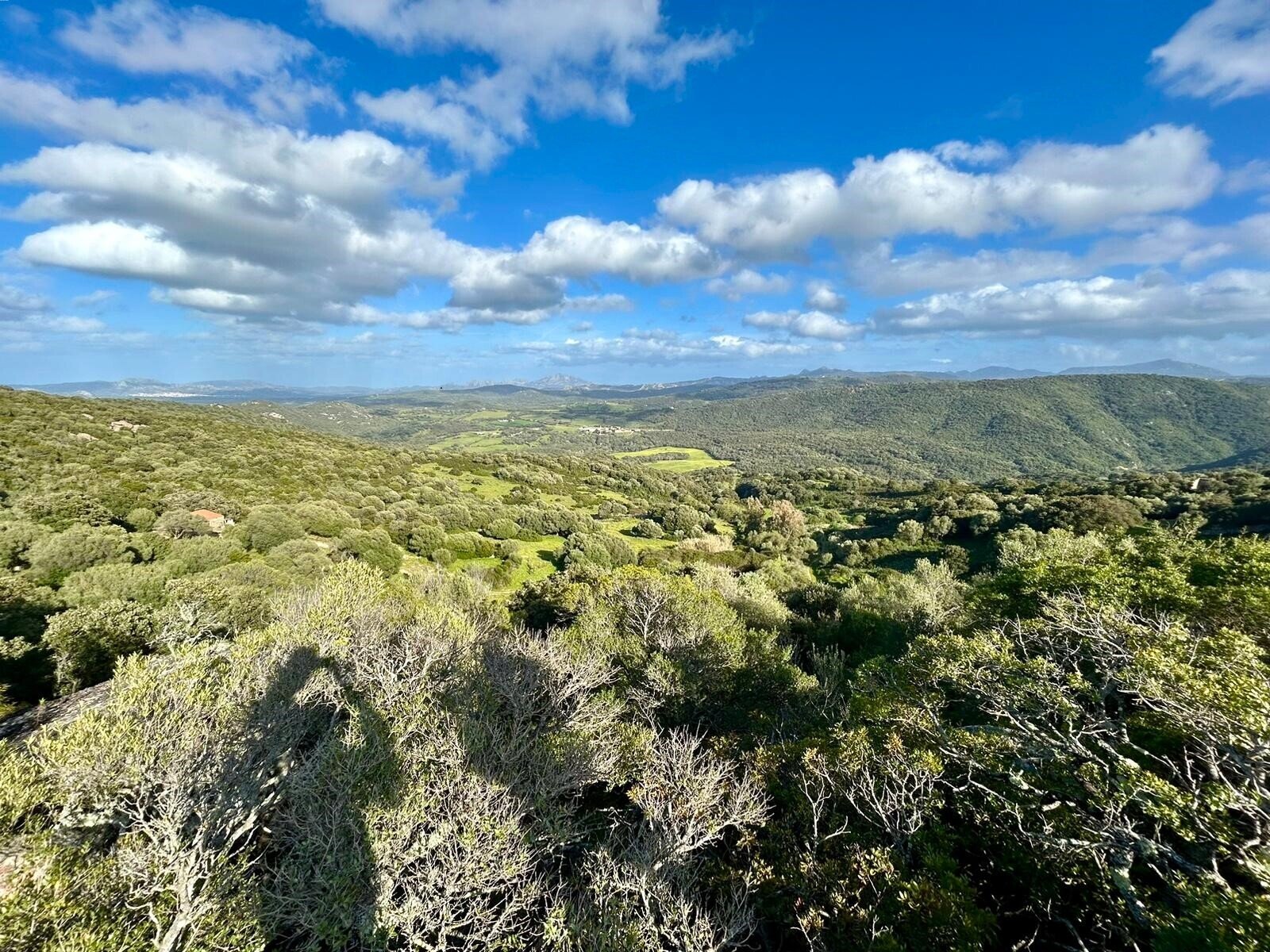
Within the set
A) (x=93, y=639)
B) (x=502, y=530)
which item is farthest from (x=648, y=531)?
(x=93, y=639)

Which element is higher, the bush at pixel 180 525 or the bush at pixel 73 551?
the bush at pixel 73 551

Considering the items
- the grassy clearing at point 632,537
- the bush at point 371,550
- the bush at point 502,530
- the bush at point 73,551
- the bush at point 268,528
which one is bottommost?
the grassy clearing at point 632,537

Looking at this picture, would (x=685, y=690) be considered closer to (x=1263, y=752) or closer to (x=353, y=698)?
(x=353, y=698)

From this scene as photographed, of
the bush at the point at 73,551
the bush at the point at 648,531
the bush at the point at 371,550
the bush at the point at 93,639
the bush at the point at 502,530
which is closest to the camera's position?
the bush at the point at 93,639

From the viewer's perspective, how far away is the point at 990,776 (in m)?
14.6

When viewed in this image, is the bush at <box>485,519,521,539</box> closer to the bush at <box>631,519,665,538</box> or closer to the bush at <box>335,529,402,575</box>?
the bush at <box>335,529,402,575</box>

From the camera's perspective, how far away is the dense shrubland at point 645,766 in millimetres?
10773

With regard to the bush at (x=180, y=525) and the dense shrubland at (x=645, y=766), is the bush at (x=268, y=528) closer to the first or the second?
the bush at (x=180, y=525)

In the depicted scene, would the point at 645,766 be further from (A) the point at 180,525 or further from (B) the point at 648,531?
(B) the point at 648,531

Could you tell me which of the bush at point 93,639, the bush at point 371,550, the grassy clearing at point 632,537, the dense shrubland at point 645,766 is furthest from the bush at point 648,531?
the bush at point 93,639

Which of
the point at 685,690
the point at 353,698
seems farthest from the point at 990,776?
the point at 353,698

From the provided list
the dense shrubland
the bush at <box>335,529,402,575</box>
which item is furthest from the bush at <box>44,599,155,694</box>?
the bush at <box>335,529,402,575</box>

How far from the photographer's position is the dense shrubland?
10.8 m

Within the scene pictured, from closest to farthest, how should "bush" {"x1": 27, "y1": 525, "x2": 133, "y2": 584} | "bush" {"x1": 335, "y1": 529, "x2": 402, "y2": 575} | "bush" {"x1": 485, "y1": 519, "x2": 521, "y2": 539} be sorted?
"bush" {"x1": 27, "y1": 525, "x2": 133, "y2": 584} → "bush" {"x1": 335, "y1": 529, "x2": 402, "y2": 575} → "bush" {"x1": 485, "y1": 519, "x2": 521, "y2": 539}
